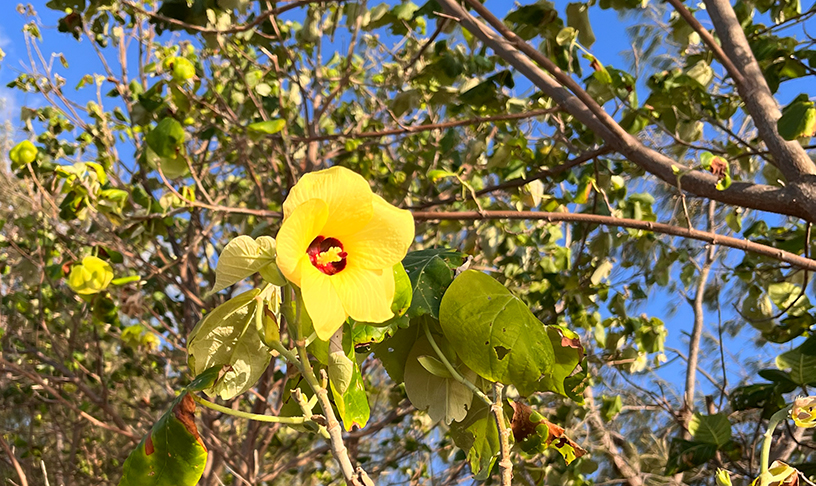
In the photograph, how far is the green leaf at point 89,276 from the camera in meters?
1.62

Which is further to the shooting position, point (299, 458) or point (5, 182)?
point (5, 182)

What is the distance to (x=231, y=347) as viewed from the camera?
49 cm

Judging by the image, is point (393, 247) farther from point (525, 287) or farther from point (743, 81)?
point (525, 287)

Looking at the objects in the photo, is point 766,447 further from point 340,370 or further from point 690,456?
point 690,456

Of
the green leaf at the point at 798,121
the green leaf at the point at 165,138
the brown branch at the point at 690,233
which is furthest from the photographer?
the green leaf at the point at 165,138

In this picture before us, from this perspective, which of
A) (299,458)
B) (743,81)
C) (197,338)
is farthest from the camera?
(299,458)

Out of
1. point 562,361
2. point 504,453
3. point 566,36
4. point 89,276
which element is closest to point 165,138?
point 89,276

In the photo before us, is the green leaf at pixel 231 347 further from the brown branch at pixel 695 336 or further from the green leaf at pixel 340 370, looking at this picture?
the brown branch at pixel 695 336

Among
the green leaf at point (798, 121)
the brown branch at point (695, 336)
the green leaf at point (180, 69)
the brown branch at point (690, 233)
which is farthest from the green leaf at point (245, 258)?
the brown branch at point (695, 336)

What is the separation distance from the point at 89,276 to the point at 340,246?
1410mm

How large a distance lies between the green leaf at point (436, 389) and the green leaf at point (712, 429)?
0.82 m

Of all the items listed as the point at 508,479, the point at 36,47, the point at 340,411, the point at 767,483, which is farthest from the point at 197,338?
the point at 36,47

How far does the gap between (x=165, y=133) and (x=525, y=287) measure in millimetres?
1462

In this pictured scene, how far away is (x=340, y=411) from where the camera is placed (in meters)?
0.44
